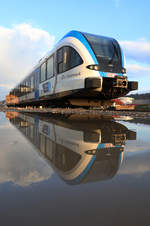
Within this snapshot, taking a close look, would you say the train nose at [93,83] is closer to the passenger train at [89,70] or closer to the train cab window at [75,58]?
the passenger train at [89,70]

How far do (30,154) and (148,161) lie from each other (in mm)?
1266

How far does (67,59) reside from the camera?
8.53 meters

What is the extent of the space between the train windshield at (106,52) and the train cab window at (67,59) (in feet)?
2.61

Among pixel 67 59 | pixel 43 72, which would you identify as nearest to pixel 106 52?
pixel 67 59

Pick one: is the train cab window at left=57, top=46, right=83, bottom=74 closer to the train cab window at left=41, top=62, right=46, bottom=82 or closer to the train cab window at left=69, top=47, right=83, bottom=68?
the train cab window at left=69, top=47, right=83, bottom=68

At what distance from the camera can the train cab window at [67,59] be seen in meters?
7.99

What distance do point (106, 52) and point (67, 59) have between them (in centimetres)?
179

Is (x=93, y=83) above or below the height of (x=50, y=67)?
below

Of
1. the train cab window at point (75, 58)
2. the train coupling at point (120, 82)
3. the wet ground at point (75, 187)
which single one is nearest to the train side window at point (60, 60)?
the train cab window at point (75, 58)

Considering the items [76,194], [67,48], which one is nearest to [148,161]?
[76,194]

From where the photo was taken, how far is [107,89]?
304 inches

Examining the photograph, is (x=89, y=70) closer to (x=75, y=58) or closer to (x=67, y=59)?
(x=75, y=58)

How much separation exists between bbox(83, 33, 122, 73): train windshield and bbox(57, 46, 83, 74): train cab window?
797 mm

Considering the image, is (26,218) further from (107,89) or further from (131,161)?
(107,89)
